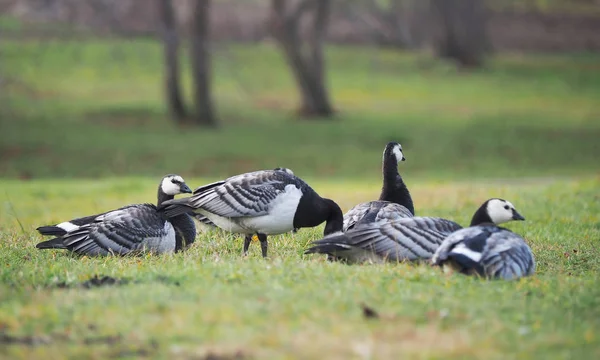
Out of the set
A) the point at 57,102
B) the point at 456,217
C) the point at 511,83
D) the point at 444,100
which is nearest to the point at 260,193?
the point at 456,217

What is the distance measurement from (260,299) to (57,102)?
127 feet

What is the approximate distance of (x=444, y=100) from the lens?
49375mm

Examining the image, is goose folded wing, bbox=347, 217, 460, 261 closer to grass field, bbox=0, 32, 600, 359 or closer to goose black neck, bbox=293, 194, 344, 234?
grass field, bbox=0, 32, 600, 359

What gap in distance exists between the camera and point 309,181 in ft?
91.5

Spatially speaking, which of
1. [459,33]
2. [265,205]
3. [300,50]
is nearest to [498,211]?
[265,205]

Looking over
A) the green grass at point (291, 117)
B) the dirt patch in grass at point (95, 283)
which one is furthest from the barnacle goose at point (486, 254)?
the green grass at point (291, 117)

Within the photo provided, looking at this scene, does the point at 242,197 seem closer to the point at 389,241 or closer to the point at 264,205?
the point at 264,205

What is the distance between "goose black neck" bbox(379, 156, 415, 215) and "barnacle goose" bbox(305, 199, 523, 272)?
2.62m

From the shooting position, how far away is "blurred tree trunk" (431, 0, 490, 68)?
6091cm

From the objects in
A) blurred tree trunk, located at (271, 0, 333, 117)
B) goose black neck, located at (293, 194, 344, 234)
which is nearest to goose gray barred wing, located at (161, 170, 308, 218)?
goose black neck, located at (293, 194, 344, 234)

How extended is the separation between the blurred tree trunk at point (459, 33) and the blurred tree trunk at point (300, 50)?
21.3 m

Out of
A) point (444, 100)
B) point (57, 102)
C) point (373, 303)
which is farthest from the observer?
point (444, 100)

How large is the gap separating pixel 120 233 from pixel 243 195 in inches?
58.5

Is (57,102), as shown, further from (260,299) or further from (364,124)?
(260,299)
